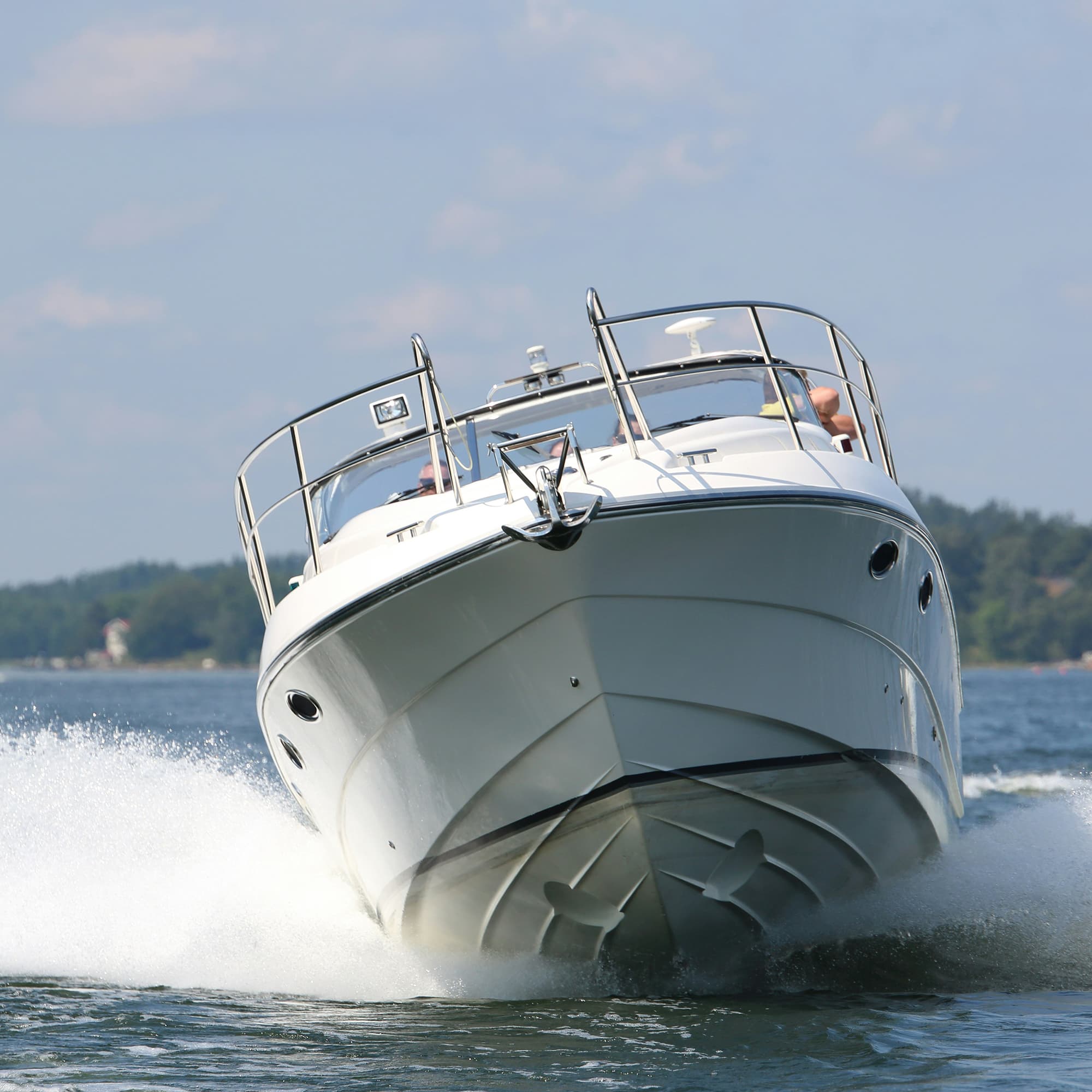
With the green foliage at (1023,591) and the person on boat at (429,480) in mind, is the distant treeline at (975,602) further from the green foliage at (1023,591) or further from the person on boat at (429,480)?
the person on boat at (429,480)

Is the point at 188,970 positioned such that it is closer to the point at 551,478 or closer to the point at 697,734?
the point at 697,734

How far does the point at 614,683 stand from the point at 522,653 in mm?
408

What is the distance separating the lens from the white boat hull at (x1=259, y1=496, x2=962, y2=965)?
18.2ft

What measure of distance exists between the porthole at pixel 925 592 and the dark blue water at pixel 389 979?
1452 millimetres

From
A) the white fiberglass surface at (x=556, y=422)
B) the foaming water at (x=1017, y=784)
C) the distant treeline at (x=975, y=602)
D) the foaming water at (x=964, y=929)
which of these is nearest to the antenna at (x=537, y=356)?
the white fiberglass surface at (x=556, y=422)

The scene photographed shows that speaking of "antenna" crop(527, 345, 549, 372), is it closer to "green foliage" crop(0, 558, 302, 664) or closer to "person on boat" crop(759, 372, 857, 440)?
"person on boat" crop(759, 372, 857, 440)

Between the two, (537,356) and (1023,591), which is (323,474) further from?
(1023,591)

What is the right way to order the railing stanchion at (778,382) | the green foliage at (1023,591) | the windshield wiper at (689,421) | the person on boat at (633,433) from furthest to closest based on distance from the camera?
the green foliage at (1023,591) → the windshield wiper at (689,421) → the person on boat at (633,433) → the railing stanchion at (778,382)

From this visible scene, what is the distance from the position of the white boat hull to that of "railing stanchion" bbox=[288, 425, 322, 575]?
0.57 metres

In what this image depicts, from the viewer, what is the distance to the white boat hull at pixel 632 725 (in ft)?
18.2

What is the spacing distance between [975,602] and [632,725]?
98850mm

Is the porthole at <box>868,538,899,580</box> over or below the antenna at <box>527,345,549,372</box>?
below

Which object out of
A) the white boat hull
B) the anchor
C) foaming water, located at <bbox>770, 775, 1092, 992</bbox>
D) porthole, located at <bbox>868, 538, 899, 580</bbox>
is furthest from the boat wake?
the anchor

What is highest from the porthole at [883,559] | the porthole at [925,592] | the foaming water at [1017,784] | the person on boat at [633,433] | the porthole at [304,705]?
the person on boat at [633,433]
